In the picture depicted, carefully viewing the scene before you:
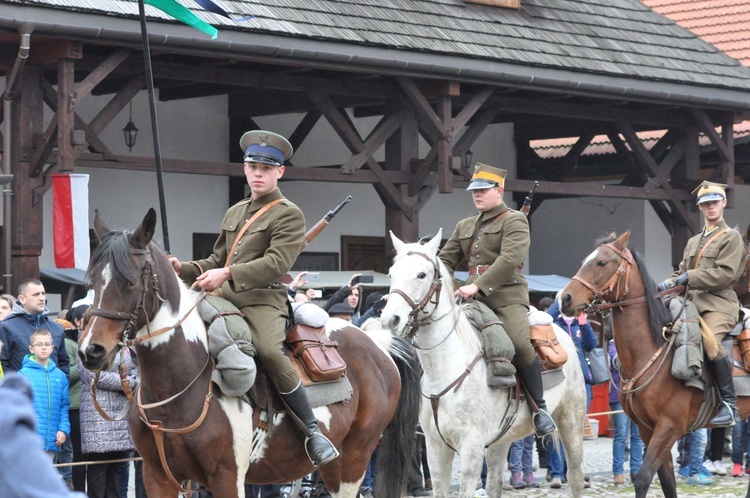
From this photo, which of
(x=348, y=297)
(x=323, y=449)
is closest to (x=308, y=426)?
(x=323, y=449)

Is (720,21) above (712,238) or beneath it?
above

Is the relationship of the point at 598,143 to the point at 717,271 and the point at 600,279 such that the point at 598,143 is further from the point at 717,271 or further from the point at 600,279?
the point at 600,279

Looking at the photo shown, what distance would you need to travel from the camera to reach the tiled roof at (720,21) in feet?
71.2

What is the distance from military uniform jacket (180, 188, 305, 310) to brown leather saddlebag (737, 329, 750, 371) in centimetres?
476

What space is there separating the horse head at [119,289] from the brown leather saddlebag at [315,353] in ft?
3.66

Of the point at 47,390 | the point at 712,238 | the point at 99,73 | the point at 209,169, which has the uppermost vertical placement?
the point at 99,73

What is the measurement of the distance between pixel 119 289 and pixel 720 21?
64.0ft

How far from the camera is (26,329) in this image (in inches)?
356

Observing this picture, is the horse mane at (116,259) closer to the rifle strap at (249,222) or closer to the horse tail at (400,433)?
the rifle strap at (249,222)

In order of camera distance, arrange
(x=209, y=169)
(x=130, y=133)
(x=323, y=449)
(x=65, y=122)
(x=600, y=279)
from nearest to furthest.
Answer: (x=323, y=449)
(x=600, y=279)
(x=65, y=122)
(x=209, y=169)
(x=130, y=133)

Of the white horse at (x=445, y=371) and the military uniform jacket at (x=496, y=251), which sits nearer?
the white horse at (x=445, y=371)

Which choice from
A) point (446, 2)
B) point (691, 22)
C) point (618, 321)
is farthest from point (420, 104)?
point (691, 22)

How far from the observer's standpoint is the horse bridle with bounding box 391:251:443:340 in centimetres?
763

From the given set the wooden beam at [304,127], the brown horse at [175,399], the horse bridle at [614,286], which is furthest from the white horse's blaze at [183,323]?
the wooden beam at [304,127]
